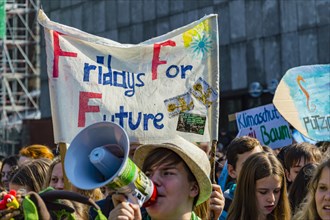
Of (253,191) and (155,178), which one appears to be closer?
(155,178)

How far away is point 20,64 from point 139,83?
42679 mm

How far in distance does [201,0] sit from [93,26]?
5.87 metres

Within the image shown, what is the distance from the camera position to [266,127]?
10.3 metres

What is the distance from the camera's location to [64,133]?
19.1 feet

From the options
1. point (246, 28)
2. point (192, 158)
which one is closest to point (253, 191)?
point (192, 158)

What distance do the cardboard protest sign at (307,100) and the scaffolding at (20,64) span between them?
35.4m

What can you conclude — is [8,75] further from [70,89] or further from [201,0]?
[70,89]

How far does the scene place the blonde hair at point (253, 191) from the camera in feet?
18.6

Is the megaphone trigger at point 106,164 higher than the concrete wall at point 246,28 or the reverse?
the reverse

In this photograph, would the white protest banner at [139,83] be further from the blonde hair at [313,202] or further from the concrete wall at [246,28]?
the concrete wall at [246,28]

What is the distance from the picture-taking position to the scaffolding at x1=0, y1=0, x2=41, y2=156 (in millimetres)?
45531

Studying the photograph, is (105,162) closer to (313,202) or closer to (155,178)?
(155,178)

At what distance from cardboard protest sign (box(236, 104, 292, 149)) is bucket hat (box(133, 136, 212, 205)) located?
19.5 feet

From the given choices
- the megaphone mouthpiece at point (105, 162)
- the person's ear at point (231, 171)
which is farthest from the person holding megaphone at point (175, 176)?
the person's ear at point (231, 171)
